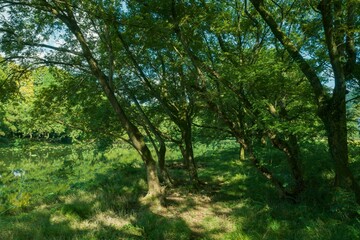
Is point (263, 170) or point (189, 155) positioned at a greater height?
point (189, 155)

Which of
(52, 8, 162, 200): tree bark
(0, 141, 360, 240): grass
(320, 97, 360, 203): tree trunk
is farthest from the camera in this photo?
(52, 8, 162, 200): tree bark

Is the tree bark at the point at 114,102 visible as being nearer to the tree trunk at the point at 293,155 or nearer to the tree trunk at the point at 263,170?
the tree trunk at the point at 263,170

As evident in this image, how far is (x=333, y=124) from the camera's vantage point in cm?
531

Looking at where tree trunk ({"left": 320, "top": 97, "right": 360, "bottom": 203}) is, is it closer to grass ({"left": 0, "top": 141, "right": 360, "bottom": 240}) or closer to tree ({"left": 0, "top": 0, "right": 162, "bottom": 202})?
grass ({"left": 0, "top": 141, "right": 360, "bottom": 240})

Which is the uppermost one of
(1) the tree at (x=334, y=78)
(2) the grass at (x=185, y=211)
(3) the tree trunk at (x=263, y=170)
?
(1) the tree at (x=334, y=78)

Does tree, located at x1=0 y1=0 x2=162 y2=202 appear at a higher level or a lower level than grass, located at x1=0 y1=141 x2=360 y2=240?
higher

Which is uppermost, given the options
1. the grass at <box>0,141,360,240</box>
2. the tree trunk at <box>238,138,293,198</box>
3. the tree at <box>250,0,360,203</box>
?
the tree at <box>250,0,360,203</box>

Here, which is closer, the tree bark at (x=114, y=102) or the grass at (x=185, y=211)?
the grass at (x=185, y=211)

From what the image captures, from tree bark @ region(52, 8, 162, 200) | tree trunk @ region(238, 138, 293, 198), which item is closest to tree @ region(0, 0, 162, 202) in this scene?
tree bark @ region(52, 8, 162, 200)

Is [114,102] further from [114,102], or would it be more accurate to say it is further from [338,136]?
[338,136]

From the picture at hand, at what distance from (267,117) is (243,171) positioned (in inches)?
266

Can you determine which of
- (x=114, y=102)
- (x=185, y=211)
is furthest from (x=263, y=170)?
(x=114, y=102)

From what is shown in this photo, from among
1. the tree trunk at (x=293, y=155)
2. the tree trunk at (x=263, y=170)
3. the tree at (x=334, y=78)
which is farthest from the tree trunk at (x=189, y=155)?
the tree at (x=334, y=78)

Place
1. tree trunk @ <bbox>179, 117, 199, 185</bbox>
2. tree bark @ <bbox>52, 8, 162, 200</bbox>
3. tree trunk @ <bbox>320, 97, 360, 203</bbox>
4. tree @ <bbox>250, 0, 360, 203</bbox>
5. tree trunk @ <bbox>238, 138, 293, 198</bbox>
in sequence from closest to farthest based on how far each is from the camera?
tree @ <bbox>250, 0, 360, 203</bbox> → tree trunk @ <bbox>320, 97, 360, 203</bbox> → tree bark @ <bbox>52, 8, 162, 200</bbox> → tree trunk @ <bbox>238, 138, 293, 198</bbox> → tree trunk @ <bbox>179, 117, 199, 185</bbox>
